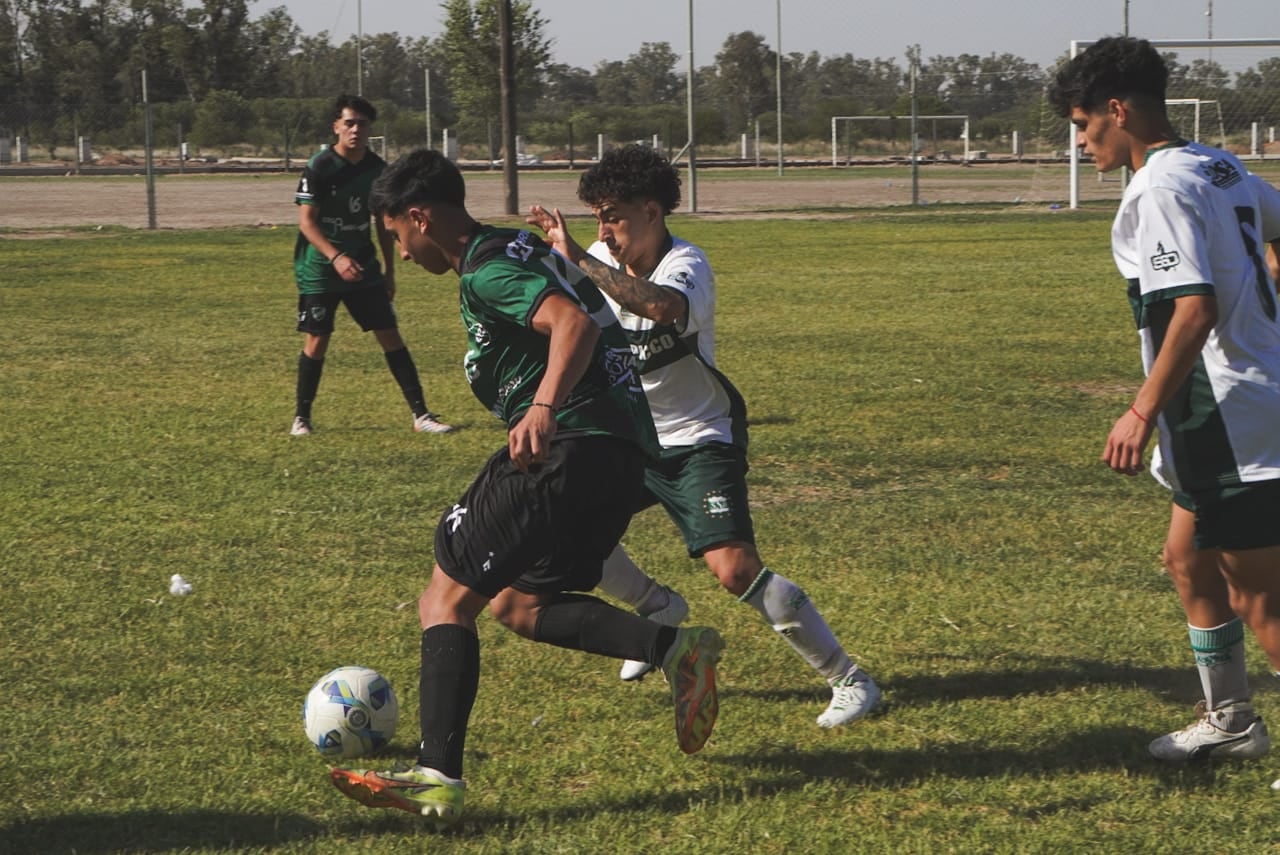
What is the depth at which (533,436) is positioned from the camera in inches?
150

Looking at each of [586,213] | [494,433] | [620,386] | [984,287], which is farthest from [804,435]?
[586,213]

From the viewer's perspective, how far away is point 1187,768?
175 inches

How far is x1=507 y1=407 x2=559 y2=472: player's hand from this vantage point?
3818 millimetres

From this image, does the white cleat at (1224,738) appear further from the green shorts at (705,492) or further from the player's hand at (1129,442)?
the green shorts at (705,492)

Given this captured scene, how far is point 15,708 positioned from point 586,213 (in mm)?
28240

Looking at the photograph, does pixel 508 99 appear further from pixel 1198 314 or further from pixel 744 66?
pixel 744 66

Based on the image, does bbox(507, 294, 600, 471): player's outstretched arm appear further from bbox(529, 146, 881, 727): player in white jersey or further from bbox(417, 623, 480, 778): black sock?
bbox(529, 146, 881, 727): player in white jersey

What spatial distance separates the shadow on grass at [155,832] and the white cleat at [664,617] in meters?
1.44

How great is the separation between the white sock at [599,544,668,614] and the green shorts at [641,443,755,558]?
0.34 meters

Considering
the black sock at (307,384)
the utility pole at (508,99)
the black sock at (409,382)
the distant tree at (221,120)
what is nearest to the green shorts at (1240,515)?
the black sock at (409,382)

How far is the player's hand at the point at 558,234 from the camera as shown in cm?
473

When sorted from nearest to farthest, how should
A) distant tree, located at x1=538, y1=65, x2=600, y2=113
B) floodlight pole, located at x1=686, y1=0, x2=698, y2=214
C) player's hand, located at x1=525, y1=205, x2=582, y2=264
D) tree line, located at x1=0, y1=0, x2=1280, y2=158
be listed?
player's hand, located at x1=525, y1=205, x2=582, y2=264
floodlight pole, located at x1=686, y1=0, x2=698, y2=214
tree line, located at x1=0, y1=0, x2=1280, y2=158
distant tree, located at x1=538, y1=65, x2=600, y2=113

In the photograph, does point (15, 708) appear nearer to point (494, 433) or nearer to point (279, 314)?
point (494, 433)

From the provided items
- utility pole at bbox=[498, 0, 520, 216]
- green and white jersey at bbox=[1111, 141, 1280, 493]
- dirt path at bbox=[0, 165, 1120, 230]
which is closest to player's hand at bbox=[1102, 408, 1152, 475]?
green and white jersey at bbox=[1111, 141, 1280, 493]
